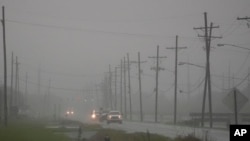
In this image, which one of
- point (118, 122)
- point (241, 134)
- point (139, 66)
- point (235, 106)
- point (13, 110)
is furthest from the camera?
point (139, 66)

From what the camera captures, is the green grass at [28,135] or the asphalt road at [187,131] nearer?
the green grass at [28,135]

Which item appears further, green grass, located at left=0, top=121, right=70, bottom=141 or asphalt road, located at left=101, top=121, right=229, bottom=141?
asphalt road, located at left=101, top=121, right=229, bottom=141

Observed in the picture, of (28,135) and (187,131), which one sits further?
(187,131)

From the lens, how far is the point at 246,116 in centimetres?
6212

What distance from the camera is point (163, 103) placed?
7431 inches

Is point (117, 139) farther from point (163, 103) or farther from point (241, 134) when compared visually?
point (163, 103)

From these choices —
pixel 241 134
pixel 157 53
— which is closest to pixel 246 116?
pixel 157 53

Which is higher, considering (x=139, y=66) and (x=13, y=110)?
(x=139, y=66)

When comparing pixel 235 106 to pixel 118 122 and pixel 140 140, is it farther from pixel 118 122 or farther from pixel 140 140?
pixel 118 122

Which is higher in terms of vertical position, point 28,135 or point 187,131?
point 28,135

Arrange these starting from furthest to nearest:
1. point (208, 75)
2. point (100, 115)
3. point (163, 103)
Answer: point (163, 103) → point (100, 115) → point (208, 75)

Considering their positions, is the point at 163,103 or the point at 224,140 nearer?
the point at 224,140

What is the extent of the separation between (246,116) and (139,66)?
44.1m

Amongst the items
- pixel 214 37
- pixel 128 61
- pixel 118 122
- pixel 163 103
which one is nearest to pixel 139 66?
pixel 128 61
